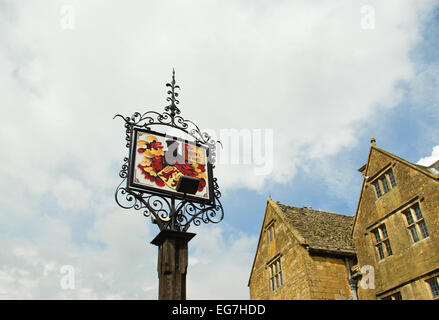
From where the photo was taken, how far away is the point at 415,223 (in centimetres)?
1366

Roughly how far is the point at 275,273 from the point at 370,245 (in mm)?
5998

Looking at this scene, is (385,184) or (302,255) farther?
(302,255)

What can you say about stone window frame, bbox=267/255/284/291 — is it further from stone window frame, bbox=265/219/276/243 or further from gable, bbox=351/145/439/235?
gable, bbox=351/145/439/235

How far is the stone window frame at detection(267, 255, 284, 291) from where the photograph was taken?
19.2 m

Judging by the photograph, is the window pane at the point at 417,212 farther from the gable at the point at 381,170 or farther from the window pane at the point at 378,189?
the window pane at the point at 378,189

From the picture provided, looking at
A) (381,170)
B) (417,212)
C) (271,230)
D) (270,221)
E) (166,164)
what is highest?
(270,221)

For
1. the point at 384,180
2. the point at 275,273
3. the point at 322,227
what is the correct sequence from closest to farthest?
the point at 384,180 → the point at 275,273 → the point at 322,227

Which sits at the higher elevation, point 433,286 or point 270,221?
point 270,221

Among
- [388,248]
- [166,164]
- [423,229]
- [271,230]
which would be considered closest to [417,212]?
[423,229]

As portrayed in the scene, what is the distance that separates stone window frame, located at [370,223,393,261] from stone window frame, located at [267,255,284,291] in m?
5.52

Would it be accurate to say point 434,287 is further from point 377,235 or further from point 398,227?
point 377,235

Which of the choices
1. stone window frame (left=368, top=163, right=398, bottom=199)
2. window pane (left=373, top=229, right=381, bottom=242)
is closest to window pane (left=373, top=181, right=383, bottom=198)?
stone window frame (left=368, top=163, right=398, bottom=199)
